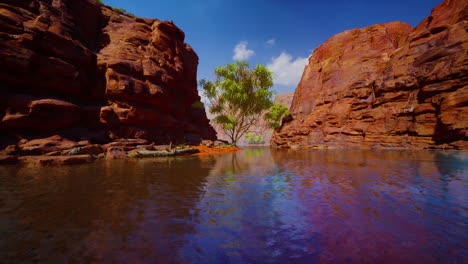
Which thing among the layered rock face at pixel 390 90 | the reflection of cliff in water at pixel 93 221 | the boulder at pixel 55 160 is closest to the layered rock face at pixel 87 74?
the boulder at pixel 55 160

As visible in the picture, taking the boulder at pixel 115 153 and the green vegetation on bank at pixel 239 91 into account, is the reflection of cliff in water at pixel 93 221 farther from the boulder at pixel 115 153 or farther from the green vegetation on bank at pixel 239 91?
the green vegetation on bank at pixel 239 91

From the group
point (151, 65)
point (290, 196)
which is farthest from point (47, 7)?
point (290, 196)

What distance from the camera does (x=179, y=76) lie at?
83.9 feet

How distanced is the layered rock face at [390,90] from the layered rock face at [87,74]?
24067mm

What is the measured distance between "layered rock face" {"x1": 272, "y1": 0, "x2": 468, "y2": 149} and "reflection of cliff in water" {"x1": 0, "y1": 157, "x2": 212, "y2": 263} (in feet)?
97.1

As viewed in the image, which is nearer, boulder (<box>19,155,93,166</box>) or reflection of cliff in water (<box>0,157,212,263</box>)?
reflection of cliff in water (<box>0,157,212,263</box>)

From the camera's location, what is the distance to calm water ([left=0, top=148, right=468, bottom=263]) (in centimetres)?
194

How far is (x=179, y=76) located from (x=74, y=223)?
24.9 m

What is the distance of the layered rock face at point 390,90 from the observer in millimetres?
22359

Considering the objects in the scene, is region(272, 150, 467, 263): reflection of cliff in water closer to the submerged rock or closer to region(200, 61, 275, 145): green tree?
the submerged rock

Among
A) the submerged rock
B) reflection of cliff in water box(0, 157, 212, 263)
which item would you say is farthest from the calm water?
the submerged rock

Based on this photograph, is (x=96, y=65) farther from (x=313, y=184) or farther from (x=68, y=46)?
(x=313, y=184)

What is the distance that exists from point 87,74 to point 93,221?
777 inches

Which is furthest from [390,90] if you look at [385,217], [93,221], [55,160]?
[55,160]
